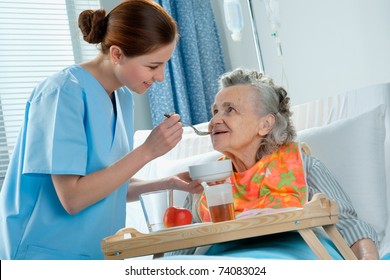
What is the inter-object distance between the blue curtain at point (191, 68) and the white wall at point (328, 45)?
1.12 feet

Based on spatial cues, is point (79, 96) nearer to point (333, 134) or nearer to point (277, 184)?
point (277, 184)

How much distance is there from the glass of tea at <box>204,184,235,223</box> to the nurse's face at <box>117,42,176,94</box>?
0.51m

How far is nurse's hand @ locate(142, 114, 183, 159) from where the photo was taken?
1.88 m

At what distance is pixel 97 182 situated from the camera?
1.92 m

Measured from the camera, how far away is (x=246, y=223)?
159 centimetres

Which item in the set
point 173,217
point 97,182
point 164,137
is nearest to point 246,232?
point 173,217

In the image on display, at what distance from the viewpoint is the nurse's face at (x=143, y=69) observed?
206cm

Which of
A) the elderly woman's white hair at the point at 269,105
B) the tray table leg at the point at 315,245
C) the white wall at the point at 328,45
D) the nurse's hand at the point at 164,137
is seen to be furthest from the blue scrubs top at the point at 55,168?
the white wall at the point at 328,45

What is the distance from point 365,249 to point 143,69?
0.87 meters

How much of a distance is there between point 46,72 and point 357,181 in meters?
2.19

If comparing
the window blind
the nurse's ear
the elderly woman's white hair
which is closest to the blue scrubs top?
the nurse's ear

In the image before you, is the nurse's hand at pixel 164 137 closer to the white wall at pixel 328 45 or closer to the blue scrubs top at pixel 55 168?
the blue scrubs top at pixel 55 168

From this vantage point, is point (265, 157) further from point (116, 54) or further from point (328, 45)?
point (328, 45)

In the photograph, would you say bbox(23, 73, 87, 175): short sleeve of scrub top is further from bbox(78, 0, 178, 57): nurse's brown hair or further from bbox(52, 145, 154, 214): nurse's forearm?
bbox(78, 0, 178, 57): nurse's brown hair
